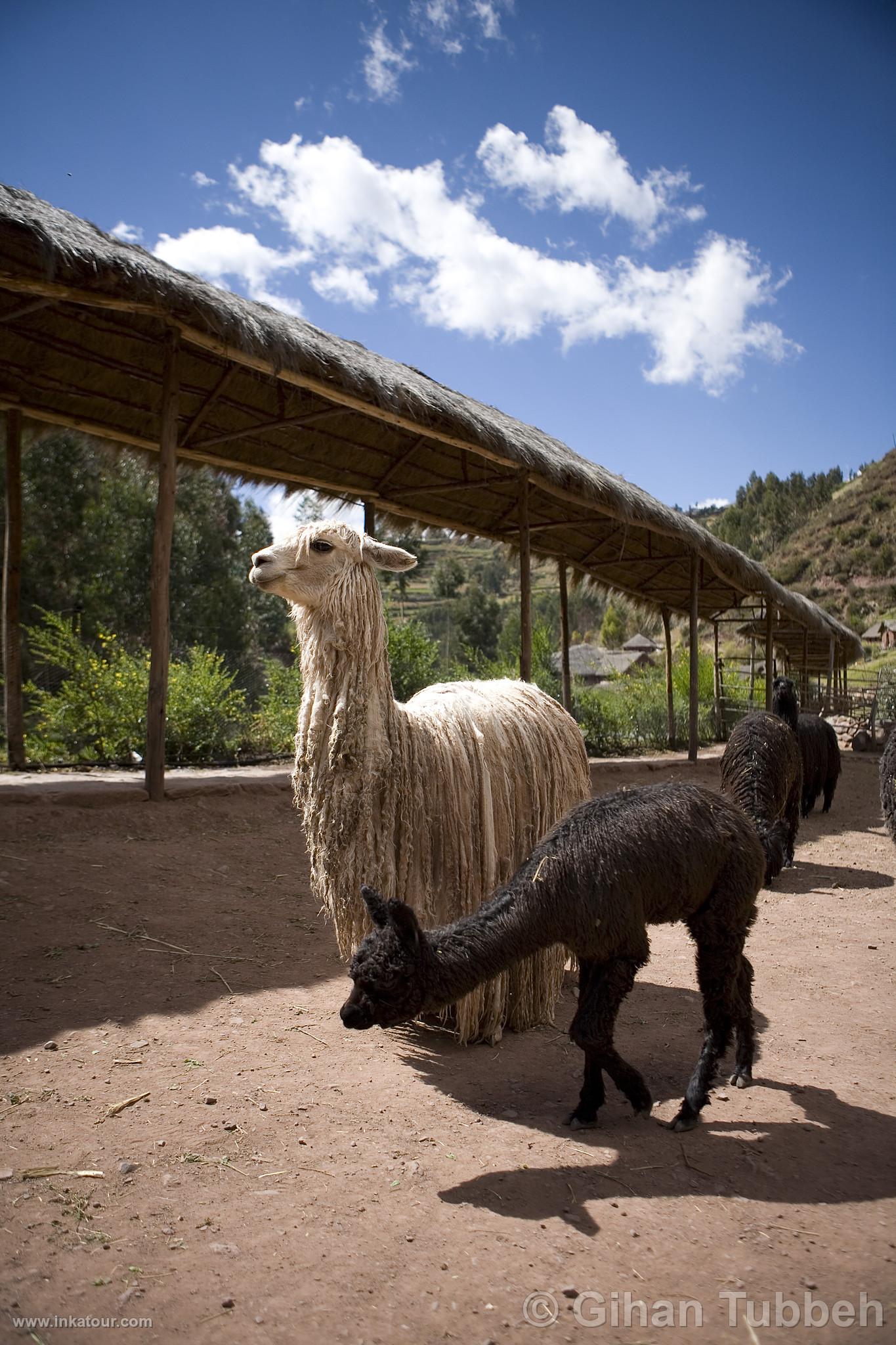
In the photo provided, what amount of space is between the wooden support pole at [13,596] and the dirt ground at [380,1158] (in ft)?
12.4

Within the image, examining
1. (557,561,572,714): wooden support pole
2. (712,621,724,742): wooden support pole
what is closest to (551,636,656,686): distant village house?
(712,621,724,742): wooden support pole

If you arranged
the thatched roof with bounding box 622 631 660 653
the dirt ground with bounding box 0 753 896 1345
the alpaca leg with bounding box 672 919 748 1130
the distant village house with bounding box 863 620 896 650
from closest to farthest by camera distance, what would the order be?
the dirt ground with bounding box 0 753 896 1345
the alpaca leg with bounding box 672 919 748 1130
the distant village house with bounding box 863 620 896 650
the thatched roof with bounding box 622 631 660 653

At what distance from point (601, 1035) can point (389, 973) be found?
0.83 m

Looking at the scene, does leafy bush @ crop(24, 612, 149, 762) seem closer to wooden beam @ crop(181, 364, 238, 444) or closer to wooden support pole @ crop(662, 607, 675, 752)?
wooden beam @ crop(181, 364, 238, 444)

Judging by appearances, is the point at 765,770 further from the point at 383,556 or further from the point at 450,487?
the point at 450,487

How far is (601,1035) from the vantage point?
9.29 feet

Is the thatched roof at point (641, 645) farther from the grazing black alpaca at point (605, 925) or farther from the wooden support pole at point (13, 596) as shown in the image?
the grazing black alpaca at point (605, 925)

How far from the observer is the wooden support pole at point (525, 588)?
31.4 ft

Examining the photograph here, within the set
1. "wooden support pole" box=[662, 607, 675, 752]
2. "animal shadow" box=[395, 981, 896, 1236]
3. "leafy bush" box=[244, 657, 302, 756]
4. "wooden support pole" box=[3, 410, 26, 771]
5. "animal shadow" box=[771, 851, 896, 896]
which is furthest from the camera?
"wooden support pole" box=[662, 607, 675, 752]

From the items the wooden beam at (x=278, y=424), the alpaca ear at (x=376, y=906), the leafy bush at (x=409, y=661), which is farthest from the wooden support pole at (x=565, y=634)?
the alpaca ear at (x=376, y=906)

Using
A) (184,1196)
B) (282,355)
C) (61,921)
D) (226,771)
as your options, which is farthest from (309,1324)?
(226,771)

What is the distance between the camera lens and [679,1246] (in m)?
2.22

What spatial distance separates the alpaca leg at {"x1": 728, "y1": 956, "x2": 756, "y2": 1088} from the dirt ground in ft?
0.19

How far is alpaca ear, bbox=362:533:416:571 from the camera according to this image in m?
3.69
